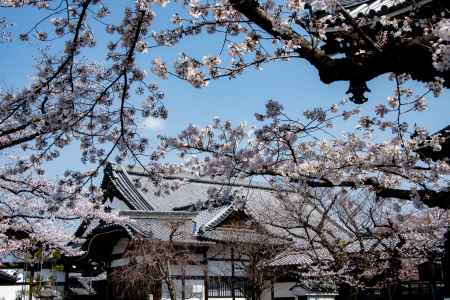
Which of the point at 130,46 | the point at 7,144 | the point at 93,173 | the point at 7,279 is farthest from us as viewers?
the point at 7,279

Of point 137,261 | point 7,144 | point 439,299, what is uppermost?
point 7,144

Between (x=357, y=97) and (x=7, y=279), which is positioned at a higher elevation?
(x=357, y=97)

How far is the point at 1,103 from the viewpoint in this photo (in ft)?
25.8

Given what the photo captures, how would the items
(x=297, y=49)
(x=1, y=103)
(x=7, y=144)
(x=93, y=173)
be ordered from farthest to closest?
(x=7, y=144)
(x=1, y=103)
(x=93, y=173)
(x=297, y=49)

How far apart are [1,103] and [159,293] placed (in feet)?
28.5

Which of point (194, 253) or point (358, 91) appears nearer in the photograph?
point (358, 91)

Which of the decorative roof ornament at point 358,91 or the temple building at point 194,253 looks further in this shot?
the temple building at point 194,253

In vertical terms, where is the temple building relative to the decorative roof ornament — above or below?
below

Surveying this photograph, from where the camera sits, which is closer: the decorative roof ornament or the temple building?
the decorative roof ornament

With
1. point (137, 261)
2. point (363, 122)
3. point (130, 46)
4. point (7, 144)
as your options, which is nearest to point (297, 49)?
point (130, 46)

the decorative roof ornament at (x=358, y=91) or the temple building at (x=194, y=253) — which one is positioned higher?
the decorative roof ornament at (x=358, y=91)

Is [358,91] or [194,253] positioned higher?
[358,91]

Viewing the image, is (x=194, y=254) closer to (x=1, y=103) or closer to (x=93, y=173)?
(x=1, y=103)

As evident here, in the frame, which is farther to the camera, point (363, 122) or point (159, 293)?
point (159, 293)
